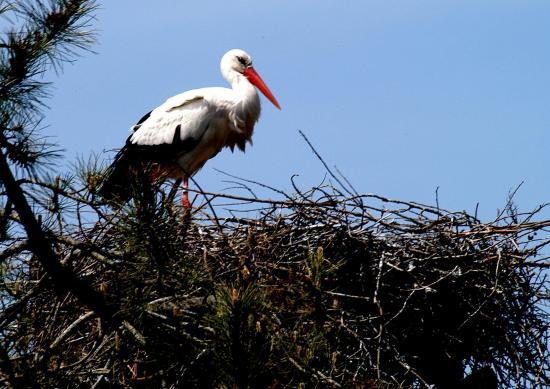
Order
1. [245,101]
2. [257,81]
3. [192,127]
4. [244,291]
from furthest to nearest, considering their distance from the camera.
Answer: [257,81] → [245,101] → [192,127] → [244,291]

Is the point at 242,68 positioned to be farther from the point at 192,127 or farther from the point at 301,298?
the point at 301,298

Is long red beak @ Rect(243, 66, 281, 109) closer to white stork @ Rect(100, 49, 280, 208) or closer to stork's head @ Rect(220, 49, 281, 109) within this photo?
stork's head @ Rect(220, 49, 281, 109)

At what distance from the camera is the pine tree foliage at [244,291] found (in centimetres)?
324

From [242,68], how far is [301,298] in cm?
462

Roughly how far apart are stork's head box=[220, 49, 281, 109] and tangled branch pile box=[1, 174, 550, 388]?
2.81m

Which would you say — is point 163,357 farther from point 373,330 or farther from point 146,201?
point 373,330

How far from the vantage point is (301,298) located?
3.57 metres

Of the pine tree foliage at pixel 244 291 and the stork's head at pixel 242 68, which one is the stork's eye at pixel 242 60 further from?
the pine tree foliage at pixel 244 291

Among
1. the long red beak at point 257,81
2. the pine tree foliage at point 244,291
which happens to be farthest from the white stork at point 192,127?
the pine tree foliage at point 244,291

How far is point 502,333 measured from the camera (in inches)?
197

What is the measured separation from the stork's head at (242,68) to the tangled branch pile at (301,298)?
2.81m

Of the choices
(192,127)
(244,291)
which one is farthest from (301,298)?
(192,127)

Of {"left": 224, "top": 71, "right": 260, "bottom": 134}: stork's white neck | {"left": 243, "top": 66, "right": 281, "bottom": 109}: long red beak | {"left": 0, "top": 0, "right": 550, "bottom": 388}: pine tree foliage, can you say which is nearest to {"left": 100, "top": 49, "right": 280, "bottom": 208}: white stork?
{"left": 224, "top": 71, "right": 260, "bottom": 134}: stork's white neck

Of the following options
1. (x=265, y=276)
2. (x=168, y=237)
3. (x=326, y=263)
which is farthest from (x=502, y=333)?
(x=168, y=237)
